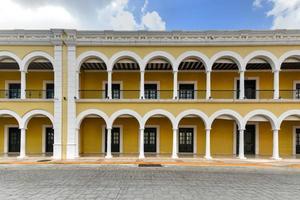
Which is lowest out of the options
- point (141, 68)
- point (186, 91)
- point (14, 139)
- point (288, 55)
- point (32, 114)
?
point (14, 139)

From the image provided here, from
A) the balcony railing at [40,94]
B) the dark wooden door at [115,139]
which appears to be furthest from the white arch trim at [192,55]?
the balcony railing at [40,94]

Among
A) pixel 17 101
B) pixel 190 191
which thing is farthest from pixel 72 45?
pixel 190 191

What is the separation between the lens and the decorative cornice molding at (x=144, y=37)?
16.8 metres

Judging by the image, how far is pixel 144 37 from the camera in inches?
672

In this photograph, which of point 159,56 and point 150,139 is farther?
point 150,139

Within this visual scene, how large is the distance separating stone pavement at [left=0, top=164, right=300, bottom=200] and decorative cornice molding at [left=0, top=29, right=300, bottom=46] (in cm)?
872

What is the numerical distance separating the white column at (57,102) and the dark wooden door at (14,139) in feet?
16.2

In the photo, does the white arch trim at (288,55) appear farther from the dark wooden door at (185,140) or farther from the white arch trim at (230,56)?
the dark wooden door at (185,140)

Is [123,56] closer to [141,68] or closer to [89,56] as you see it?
[141,68]

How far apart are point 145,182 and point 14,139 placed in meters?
14.4

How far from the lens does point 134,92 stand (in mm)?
19375

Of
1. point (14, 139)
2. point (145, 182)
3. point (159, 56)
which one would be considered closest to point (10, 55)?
point (14, 139)

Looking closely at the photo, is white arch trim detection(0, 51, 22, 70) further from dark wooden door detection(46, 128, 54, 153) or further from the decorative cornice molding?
dark wooden door detection(46, 128, 54, 153)

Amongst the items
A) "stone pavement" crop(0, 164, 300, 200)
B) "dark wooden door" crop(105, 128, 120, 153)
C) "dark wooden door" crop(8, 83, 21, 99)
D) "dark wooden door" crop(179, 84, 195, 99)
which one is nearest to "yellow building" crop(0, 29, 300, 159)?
"dark wooden door" crop(179, 84, 195, 99)
